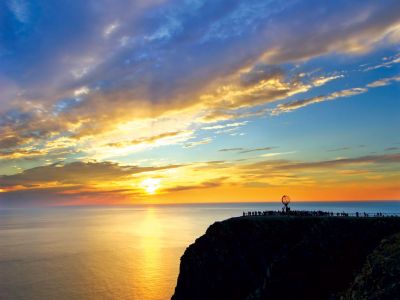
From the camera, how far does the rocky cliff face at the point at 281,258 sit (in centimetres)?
5059

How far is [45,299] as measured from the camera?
7656cm

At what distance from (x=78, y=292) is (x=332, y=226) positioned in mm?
63390

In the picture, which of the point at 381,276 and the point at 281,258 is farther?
the point at 281,258

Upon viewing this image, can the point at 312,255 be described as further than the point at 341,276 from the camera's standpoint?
Yes

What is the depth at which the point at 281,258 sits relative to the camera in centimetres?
5516

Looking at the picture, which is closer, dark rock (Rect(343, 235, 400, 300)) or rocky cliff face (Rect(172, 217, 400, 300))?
dark rock (Rect(343, 235, 400, 300))

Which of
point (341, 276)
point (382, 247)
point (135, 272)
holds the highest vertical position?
point (382, 247)

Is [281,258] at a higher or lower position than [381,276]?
lower

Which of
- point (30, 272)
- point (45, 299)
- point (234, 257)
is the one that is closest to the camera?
point (234, 257)

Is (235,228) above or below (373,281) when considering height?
above

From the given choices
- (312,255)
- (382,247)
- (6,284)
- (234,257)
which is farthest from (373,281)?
(6,284)

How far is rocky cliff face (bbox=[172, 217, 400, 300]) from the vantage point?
5059 cm

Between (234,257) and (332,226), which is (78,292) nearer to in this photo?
(234,257)

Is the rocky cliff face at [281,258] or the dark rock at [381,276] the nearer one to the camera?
the dark rock at [381,276]
